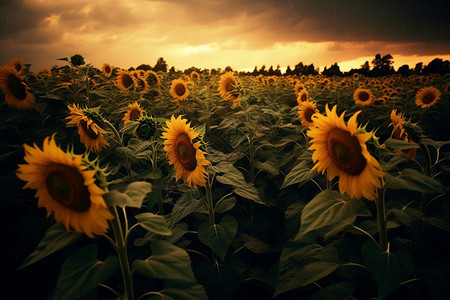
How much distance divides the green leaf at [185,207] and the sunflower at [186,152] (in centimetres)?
12

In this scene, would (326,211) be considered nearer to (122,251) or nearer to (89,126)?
(122,251)

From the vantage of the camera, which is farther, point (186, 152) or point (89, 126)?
point (89, 126)

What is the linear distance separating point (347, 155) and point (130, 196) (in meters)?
1.15

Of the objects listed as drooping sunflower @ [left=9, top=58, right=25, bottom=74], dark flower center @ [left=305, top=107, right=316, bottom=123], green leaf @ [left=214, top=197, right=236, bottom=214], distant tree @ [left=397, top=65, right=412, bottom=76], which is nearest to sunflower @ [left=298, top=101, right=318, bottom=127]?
dark flower center @ [left=305, top=107, right=316, bottom=123]

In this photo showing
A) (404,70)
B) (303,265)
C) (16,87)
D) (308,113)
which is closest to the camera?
(303,265)

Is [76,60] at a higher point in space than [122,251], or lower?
higher

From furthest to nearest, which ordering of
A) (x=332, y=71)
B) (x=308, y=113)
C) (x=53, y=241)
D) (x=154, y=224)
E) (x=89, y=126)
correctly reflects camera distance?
(x=332, y=71), (x=308, y=113), (x=89, y=126), (x=154, y=224), (x=53, y=241)

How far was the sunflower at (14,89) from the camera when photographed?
131 inches

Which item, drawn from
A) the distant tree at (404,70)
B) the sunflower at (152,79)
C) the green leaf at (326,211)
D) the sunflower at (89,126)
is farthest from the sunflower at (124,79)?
the distant tree at (404,70)

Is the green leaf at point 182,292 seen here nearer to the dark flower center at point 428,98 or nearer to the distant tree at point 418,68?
the dark flower center at point 428,98

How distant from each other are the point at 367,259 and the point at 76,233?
1.38m

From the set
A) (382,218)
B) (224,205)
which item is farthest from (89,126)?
(382,218)

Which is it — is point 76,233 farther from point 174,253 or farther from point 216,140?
point 216,140

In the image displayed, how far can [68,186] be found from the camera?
1.10m
